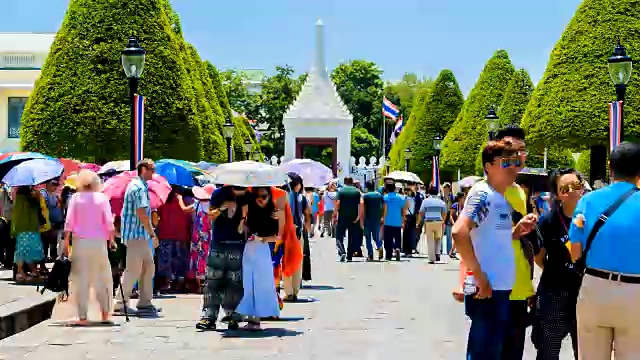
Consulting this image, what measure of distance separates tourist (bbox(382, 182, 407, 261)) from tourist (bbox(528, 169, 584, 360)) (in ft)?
56.3

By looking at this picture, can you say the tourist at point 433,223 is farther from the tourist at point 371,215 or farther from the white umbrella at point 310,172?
the white umbrella at point 310,172

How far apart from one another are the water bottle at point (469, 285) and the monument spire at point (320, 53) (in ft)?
256

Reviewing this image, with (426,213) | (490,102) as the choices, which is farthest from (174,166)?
(490,102)

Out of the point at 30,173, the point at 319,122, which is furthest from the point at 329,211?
the point at 319,122

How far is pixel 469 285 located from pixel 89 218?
21.4ft

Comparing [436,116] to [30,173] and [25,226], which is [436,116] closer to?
[25,226]

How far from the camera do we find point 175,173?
55.2 feet

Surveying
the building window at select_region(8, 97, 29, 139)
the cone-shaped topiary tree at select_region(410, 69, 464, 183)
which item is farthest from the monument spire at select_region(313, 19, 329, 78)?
→ the building window at select_region(8, 97, 29, 139)

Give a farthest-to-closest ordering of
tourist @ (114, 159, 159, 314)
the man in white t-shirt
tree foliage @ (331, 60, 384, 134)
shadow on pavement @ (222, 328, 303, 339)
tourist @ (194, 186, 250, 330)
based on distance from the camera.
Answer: tree foliage @ (331, 60, 384, 134) < tourist @ (114, 159, 159, 314) < tourist @ (194, 186, 250, 330) < shadow on pavement @ (222, 328, 303, 339) < the man in white t-shirt

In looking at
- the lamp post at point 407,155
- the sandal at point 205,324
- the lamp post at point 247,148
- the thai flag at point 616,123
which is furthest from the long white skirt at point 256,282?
the lamp post at point 407,155

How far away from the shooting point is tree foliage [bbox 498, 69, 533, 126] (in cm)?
4381

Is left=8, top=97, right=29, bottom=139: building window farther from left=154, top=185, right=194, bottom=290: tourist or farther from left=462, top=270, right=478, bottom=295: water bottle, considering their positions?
left=462, top=270, right=478, bottom=295: water bottle

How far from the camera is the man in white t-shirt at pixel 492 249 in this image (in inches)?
279

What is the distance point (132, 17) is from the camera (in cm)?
2977
